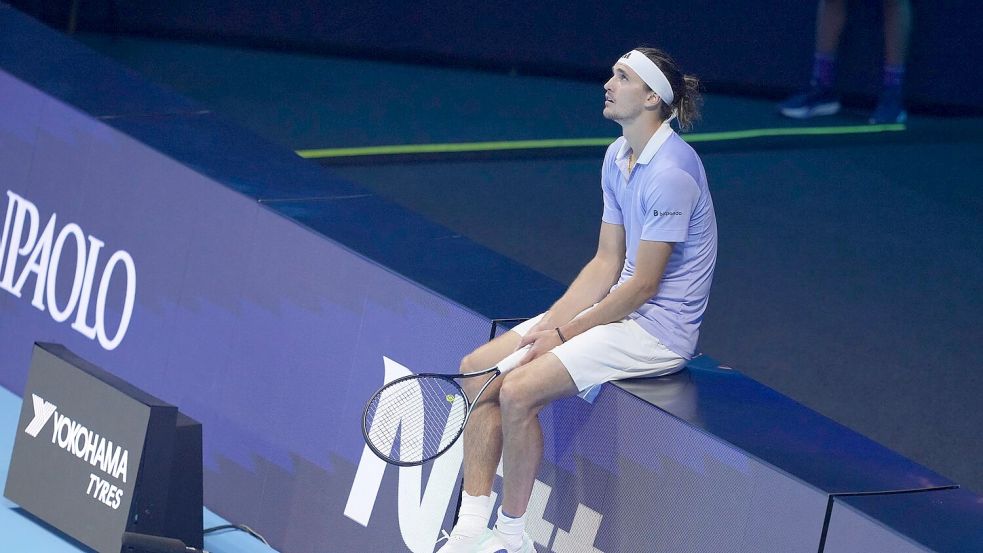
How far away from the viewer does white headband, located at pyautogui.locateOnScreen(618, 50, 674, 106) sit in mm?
4926

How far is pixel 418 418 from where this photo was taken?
16.5 feet

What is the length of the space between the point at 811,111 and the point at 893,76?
0.64m

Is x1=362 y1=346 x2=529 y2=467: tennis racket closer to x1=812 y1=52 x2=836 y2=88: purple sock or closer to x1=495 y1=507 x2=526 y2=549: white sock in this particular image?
x1=495 y1=507 x2=526 y2=549: white sock

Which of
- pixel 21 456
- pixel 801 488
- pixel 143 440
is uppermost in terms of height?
pixel 801 488

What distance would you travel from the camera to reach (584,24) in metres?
12.1

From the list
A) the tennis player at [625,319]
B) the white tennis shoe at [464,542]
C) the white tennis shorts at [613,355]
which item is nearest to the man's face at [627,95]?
the tennis player at [625,319]

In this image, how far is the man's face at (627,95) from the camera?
493 cm

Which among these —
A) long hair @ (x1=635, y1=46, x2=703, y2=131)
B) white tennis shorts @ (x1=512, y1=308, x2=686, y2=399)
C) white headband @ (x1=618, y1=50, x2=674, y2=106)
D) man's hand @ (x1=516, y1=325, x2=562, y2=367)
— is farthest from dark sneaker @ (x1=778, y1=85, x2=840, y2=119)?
man's hand @ (x1=516, y1=325, x2=562, y2=367)

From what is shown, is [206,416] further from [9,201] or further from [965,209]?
[965,209]

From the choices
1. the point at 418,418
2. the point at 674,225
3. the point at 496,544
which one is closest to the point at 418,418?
the point at 418,418

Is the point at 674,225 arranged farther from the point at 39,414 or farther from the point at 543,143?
the point at 543,143

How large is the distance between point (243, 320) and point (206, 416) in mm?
442

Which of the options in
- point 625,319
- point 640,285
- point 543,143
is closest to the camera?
point 640,285

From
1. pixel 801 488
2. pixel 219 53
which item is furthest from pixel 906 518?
pixel 219 53
